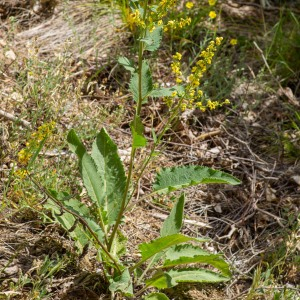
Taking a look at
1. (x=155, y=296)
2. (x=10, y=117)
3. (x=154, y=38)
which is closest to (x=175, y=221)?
(x=155, y=296)

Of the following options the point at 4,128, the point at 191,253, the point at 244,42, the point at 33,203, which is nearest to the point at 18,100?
the point at 4,128

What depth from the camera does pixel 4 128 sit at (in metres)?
3.08

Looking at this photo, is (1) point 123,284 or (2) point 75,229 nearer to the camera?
(1) point 123,284

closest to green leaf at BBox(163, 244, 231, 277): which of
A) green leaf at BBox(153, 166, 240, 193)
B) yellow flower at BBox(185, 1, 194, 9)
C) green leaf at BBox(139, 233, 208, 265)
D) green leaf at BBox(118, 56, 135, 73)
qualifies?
green leaf at BBox(139, 233, 208, 265)

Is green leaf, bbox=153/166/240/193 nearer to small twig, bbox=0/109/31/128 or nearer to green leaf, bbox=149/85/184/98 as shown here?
green leaf, bbox=149/85/184/98

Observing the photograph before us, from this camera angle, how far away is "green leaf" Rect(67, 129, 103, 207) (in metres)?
2.68

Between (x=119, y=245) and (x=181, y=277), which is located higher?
(x=119, y=245)

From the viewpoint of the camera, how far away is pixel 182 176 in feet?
8.59

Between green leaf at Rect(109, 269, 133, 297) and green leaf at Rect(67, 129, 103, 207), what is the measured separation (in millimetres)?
393

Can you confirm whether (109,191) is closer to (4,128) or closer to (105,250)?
(105,250)

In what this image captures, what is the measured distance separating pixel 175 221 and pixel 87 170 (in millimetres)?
485

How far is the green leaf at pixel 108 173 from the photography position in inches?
107

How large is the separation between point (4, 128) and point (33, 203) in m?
0.56

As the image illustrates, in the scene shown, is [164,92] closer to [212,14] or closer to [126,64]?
[126,64]
